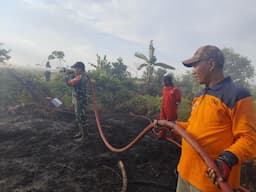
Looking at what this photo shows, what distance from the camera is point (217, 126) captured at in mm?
1883

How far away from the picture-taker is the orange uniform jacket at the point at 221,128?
5.53ft

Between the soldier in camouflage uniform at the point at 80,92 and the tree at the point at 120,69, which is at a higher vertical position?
the tree at the point at 120,69

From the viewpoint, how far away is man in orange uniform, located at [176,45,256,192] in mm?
1663

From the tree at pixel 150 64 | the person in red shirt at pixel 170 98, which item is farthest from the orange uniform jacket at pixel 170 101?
the tree at pixel 150 64

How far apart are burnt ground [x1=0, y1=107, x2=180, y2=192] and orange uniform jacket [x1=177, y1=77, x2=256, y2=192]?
244cm

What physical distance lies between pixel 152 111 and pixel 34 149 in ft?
24.5

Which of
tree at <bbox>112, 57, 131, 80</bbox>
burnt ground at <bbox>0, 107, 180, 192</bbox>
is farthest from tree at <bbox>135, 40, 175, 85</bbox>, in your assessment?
burnt ground at <bbox>0, 107, 180, 192</bbox>

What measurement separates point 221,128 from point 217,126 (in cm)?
4

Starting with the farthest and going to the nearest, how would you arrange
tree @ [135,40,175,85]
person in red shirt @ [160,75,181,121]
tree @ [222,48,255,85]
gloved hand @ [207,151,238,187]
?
tree @ [222,48,255,85]
tree @ [135,40,175,85]
person in red shirt @ [160,75,181,121]
gloved hand @ [207,151,238,187]

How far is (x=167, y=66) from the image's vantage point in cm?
1673

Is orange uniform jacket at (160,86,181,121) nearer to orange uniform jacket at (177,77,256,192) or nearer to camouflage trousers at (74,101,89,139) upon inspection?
camouflage trousers at (74,101,89,139)

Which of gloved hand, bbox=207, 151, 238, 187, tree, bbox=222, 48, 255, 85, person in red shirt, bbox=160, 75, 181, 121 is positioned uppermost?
tree, bbox=222, 48, 255, 85

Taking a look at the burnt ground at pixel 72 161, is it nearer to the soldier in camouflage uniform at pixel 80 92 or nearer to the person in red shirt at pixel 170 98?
the soldier in camouflage uniform at pixel 80 92

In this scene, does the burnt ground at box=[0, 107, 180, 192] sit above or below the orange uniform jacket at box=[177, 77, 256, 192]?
below
